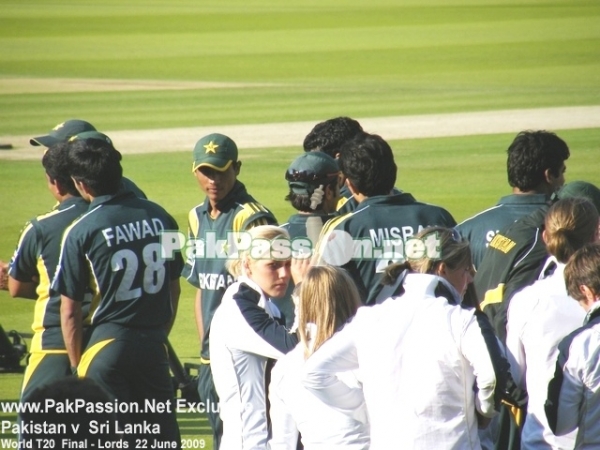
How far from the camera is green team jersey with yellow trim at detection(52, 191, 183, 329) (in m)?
5.71

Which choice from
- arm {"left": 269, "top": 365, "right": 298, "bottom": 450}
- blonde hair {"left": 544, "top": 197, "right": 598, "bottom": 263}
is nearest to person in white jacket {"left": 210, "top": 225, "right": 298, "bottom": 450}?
arm {"left": 269, "top": 365, "right": 298, "bottom": 450}

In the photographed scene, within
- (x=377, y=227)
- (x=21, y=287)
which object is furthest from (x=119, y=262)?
(x=377, y=227)

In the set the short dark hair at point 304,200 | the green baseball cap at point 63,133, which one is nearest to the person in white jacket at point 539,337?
the short dark hair at point 304,200

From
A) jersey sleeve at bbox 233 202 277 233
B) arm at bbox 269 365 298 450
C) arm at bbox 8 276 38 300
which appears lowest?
arm at bbox 269 365 298 450

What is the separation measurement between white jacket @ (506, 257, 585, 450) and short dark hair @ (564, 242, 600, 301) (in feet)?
0.78

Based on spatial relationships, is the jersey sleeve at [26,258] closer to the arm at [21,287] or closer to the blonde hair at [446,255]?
the arm at [21,287]

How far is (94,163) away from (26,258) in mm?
652

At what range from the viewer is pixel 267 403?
200 inches

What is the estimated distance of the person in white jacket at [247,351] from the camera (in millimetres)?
4918

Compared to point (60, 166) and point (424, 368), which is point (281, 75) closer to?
point (60, 166)

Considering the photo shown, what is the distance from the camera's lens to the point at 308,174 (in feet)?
19.5

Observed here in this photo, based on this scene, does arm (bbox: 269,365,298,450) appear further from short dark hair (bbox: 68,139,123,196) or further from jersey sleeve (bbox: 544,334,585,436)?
short dark hair (bbox: 68,139,123,196)

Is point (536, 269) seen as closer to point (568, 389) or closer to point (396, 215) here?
point (396, 215)

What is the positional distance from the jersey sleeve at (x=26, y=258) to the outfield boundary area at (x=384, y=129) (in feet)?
47.3
